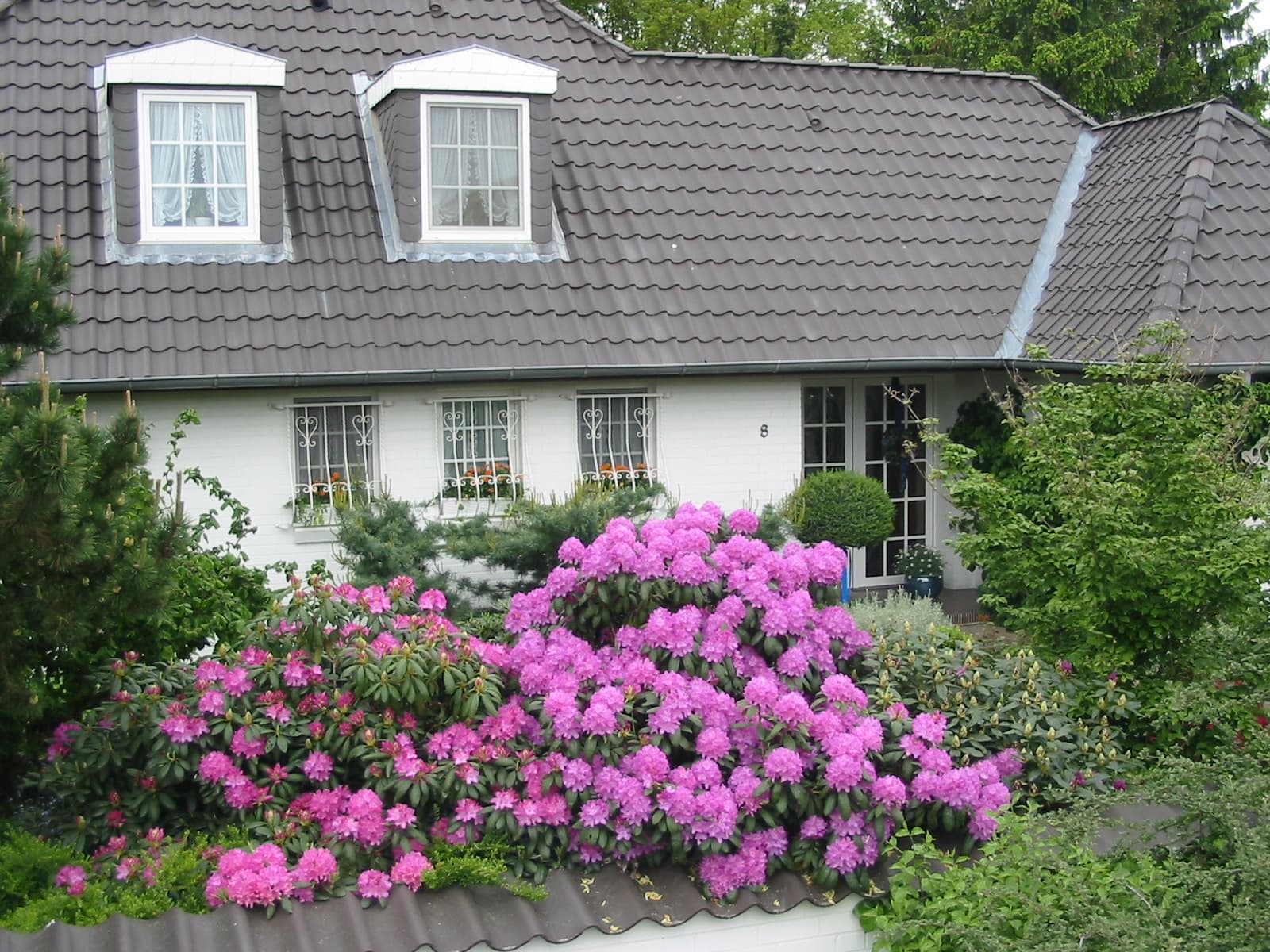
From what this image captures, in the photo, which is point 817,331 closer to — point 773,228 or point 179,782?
point 773,228

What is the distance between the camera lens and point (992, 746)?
6.18m

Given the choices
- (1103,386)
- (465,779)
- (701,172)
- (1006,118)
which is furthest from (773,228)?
(465,779)

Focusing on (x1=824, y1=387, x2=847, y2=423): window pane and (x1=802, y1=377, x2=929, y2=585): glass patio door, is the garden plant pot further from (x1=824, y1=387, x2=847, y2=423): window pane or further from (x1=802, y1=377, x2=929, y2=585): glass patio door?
(x1=824, y1=387, x2=847, y2=423): window pane

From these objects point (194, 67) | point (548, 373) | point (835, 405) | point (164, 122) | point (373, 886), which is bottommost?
point (373, 886)

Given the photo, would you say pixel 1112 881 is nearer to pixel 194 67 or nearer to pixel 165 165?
pixel 165 165

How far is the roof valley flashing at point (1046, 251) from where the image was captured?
11984mm

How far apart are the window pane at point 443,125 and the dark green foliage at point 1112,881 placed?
7.47 m

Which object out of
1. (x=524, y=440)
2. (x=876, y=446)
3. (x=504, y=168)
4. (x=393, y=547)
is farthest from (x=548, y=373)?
(x=876, y=446)

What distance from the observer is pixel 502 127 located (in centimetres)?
1133

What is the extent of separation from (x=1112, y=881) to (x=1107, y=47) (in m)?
20.4

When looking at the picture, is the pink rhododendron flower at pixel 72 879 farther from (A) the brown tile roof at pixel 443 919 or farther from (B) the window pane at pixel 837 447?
(B) the window pane at pixel 837 447

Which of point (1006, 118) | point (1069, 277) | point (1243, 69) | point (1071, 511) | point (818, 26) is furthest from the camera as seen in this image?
point (818, 26)

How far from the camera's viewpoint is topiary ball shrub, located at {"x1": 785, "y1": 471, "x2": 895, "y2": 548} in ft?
37.1

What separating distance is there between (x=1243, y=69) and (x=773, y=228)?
642 inches
